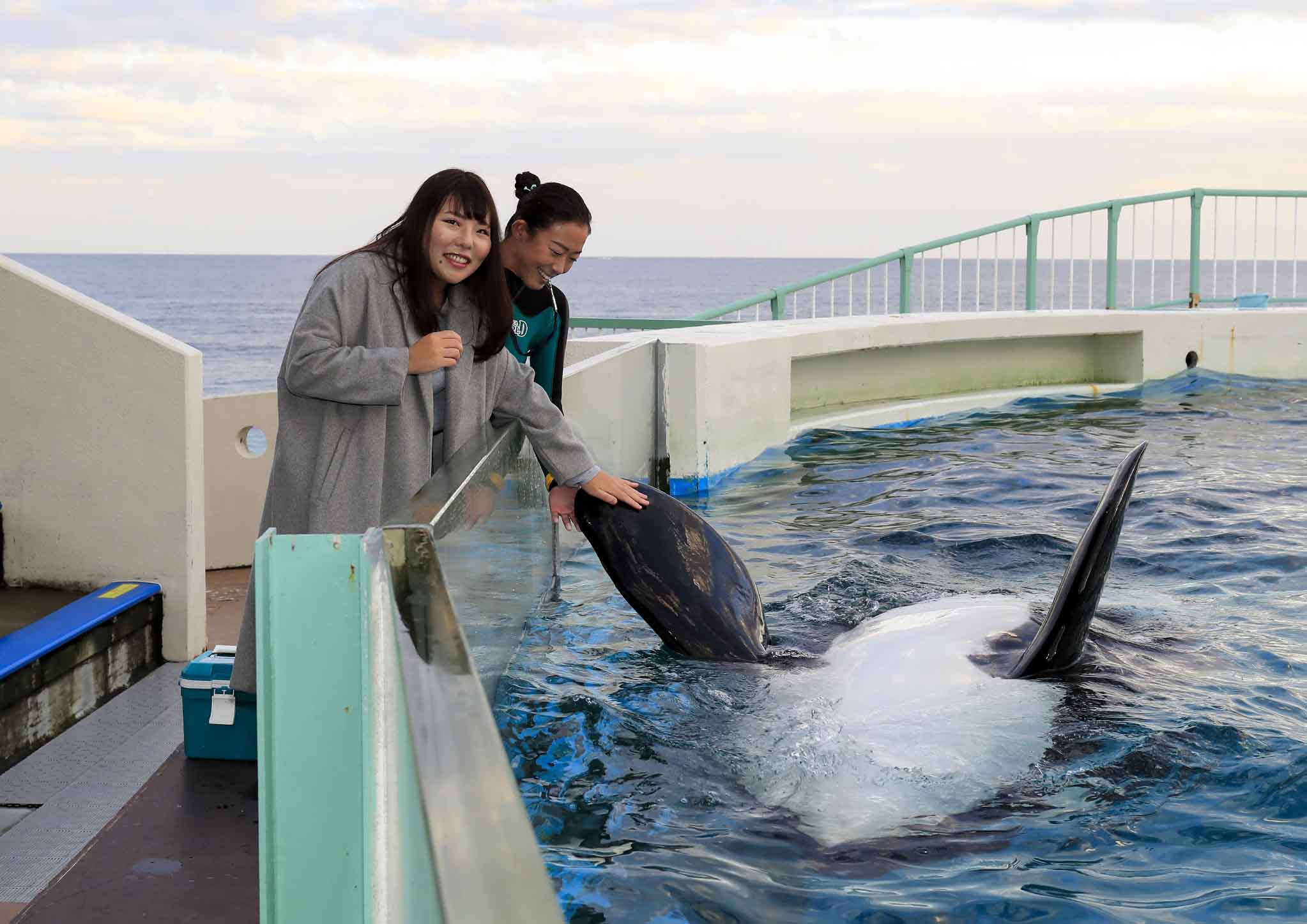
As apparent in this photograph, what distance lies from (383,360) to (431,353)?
0.15 meters

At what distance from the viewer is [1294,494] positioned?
831 centimetres

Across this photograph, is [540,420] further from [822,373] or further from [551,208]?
[822,373]

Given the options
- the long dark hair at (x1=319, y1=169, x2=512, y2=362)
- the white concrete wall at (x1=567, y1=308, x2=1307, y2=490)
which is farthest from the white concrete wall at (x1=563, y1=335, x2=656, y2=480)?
the long dark hair at (x1=319, y1=169, x2=512, y2=362)

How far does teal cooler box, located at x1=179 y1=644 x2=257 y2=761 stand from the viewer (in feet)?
11.3

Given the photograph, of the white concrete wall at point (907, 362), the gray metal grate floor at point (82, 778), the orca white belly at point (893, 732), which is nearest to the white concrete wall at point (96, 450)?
the gray metal grate floor at point (82, 778)

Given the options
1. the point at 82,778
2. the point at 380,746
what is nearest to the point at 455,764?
the point at 380,746

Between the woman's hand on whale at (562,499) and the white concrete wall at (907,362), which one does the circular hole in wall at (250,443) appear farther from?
the woman's hand on whale at (562,499)

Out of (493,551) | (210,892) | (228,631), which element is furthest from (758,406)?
(210,892)

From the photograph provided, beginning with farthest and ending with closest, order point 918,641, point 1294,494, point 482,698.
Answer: point 1294,494 < point 918,641 < point 482,698

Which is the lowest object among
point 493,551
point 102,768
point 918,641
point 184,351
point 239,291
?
point 102,768

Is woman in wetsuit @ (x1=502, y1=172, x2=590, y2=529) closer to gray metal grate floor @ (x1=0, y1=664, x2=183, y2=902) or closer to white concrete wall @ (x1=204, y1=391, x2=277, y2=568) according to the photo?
gray metal grate floor @ (x1=0, y1=664, x2=183, y2=902)

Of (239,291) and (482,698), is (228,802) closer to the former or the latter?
(482,698)

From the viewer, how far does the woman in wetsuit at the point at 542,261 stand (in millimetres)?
4051

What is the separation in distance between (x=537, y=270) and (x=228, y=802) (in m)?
1.95
